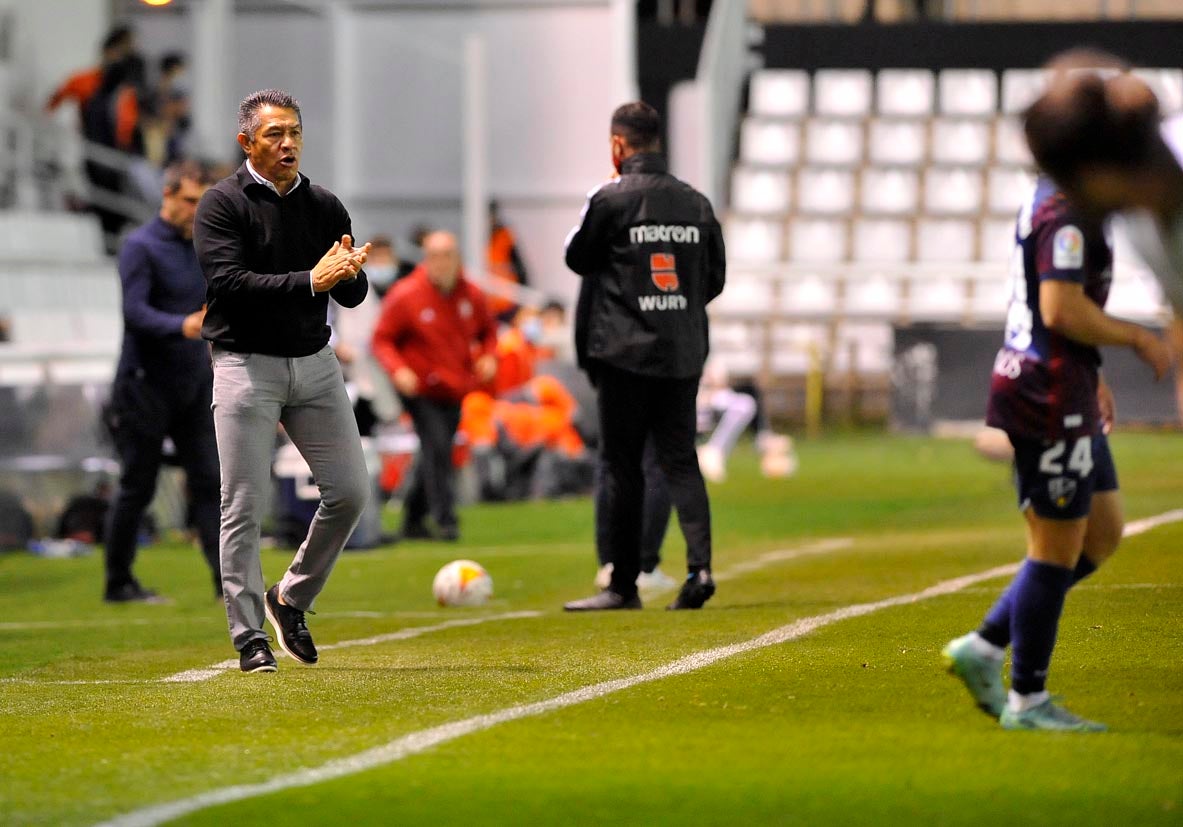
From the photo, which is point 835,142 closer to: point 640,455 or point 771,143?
point 771,143

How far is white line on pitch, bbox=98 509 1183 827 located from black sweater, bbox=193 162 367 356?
165cm

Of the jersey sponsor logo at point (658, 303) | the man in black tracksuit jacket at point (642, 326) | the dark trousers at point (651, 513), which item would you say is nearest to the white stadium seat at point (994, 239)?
the dark trousers at point (651, 513)

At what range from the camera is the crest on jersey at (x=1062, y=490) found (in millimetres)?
5426

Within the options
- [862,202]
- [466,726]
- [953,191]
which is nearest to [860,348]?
[862,202]

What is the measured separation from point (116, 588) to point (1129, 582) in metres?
5.03

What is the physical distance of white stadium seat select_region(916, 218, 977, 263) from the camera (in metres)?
30.9

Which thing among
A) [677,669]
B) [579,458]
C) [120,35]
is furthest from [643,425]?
[120,35]

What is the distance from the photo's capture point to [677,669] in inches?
273

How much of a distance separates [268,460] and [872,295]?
22.8 metres

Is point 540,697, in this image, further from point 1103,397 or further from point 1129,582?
point 1129,582

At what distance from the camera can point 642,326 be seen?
29.0 ft

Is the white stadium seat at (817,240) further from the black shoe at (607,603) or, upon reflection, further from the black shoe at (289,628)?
the black shoe at (289,628)

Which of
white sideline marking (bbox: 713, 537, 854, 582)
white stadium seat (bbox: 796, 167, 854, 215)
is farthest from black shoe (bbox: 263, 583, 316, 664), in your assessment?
white stadium seat (bbox: 796, 167, 854, 215)

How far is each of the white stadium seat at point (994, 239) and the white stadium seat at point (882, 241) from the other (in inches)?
41.4
